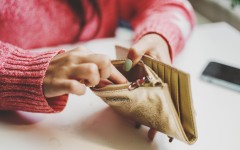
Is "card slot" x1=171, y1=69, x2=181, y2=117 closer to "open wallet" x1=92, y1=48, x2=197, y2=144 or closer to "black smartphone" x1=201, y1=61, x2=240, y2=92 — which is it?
"open wallet" x1=92, y1=48, x2=197, y2=144

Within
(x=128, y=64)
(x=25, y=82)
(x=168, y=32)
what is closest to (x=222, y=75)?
(x=168, y=32)

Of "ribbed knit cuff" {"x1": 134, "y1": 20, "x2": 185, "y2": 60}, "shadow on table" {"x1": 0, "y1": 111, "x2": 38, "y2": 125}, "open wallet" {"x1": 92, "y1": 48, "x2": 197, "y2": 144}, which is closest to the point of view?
"open wallet" {"x1": 92, "y1": 48, "x2": 197, "y2": 144}

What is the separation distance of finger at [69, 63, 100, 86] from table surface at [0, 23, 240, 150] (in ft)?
0.31

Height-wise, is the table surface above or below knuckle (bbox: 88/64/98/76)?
below

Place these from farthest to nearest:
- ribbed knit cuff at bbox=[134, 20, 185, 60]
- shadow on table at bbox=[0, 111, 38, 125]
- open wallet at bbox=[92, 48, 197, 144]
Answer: ribbed knit cuff at bbox=[134, 20, 185, 60]
shadow on table at bbox=[0, 111, 38, 125]
open wallet at bbox=[92, 48, 197, 144]

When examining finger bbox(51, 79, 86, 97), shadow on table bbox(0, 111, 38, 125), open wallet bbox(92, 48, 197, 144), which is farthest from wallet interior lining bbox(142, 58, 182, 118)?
shadow on table bbox(0, 111, 38, 125)

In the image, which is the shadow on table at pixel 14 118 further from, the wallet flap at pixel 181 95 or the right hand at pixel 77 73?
the wallet flap at pixel 181 95

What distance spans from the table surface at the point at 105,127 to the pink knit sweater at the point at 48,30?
0.03 meters

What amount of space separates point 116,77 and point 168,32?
0.25 m

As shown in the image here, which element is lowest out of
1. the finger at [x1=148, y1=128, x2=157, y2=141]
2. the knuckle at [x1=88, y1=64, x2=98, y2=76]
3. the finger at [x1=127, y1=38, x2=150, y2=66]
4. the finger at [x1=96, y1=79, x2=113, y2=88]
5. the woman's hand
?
the finger at [x1=148, y1=128, x2=157, y2=141]

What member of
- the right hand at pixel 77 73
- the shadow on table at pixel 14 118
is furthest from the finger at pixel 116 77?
the shadow on table at pixel 14 118

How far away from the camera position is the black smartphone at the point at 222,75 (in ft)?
2.25

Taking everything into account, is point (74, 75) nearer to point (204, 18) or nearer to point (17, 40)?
point (17, 40)

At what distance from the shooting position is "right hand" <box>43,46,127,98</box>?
1.67ft
